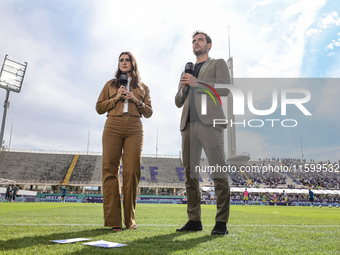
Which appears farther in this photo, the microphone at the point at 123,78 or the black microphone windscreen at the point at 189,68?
the microphone at the point at 123,78

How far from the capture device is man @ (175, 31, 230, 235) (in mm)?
→ 2861

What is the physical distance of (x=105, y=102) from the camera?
3312 millimetres

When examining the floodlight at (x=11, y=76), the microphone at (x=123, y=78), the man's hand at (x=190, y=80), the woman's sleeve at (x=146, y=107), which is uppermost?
the floodlight at (x=11, y=76)

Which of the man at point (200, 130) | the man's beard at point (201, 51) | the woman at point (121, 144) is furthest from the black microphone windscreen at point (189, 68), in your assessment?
the woman at point (121, 144)

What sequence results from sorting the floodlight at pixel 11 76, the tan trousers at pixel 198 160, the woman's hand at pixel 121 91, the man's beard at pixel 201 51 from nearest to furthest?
the tan trousers at pixel 198 160 → the woman's hand at pixel 121 91 → the man's beard at pixel 201 51 → the floodlight at pixel 11 76

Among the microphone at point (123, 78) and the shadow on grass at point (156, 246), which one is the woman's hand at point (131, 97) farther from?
the shadow on grass at point (156, 246)

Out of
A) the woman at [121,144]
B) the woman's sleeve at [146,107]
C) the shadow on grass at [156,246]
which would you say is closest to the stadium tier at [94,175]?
the woman's sleeve at [146,107]

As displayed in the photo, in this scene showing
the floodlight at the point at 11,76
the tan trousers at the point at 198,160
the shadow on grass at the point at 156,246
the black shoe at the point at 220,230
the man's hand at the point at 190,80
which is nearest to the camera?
the shadow on grass at the point at 156,246

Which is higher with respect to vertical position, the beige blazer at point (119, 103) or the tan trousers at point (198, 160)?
the beige blazer at point (119, 103)

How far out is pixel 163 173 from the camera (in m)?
37.2

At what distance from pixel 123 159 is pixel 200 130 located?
103 centimetres

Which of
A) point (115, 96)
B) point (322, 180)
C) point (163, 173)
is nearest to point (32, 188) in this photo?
point (163, 173)

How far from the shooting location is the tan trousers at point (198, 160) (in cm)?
284

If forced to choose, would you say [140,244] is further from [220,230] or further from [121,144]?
[121,144]
